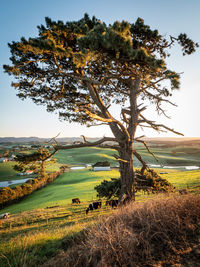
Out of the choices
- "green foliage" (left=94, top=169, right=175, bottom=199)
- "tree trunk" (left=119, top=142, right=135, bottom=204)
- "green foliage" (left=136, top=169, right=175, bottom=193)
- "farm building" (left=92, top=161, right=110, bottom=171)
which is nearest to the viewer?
"tree trunk" (left=119, top=142, right=135, bottom=204)

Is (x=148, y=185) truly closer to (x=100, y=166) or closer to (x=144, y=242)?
(x=144, y=242)

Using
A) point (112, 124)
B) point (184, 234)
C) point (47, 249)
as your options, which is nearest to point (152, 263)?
point (184, 234)

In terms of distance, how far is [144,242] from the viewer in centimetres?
316

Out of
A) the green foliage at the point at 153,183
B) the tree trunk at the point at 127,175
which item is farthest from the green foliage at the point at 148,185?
the tree trunk at the point at 127,175

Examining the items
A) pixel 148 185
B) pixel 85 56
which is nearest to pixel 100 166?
pixel 148 185

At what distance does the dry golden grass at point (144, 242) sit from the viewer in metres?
2.76

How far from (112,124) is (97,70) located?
333 cm

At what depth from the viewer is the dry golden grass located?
9.04ft

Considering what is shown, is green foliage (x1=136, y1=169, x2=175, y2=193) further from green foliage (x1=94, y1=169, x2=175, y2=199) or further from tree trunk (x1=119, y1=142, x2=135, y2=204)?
tree trunk (x1=119, y1=142, x2=135, y2=204)

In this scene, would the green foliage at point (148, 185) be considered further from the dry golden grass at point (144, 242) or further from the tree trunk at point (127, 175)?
the dry golden grass at point (144, 242)

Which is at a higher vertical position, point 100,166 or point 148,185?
point 148,185

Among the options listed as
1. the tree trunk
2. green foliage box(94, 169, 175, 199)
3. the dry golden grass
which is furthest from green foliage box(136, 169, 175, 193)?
the dry golden grass

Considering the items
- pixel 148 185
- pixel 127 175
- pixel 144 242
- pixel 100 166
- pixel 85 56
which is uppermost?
pixel 85 56

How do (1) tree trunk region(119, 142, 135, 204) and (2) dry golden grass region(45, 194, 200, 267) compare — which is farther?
(1) tree trunk region(119, 142, 135, 204)
